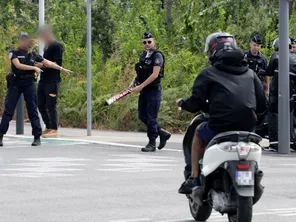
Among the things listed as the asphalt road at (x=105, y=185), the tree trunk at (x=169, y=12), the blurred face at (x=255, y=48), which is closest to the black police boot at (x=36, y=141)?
the asphalt road at (x=105, y=185)

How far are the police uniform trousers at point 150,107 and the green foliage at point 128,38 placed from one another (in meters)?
4.05

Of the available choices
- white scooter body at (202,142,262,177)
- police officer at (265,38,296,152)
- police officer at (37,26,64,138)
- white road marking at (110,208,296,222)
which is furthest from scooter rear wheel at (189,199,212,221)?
police officer at (37,26,64,138)

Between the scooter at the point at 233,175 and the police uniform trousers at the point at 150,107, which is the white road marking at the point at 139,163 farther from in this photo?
the scooter at the point at 233,175

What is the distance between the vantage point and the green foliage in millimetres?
21219

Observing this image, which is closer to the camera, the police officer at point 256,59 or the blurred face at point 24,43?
the blurred face at point 24,43

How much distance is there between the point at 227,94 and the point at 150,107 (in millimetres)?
7200

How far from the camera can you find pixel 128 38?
82.8 feet

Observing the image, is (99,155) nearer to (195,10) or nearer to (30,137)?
(30,137)

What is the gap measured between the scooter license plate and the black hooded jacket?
1.80 feet

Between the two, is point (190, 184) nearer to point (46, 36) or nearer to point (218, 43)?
point (218, 43)

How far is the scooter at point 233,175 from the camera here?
791 centimetres

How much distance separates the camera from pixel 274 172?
13117mm

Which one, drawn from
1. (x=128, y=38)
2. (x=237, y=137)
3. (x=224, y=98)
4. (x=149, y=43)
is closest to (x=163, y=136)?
(x=149, y=43)

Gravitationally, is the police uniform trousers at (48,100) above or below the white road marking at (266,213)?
above
